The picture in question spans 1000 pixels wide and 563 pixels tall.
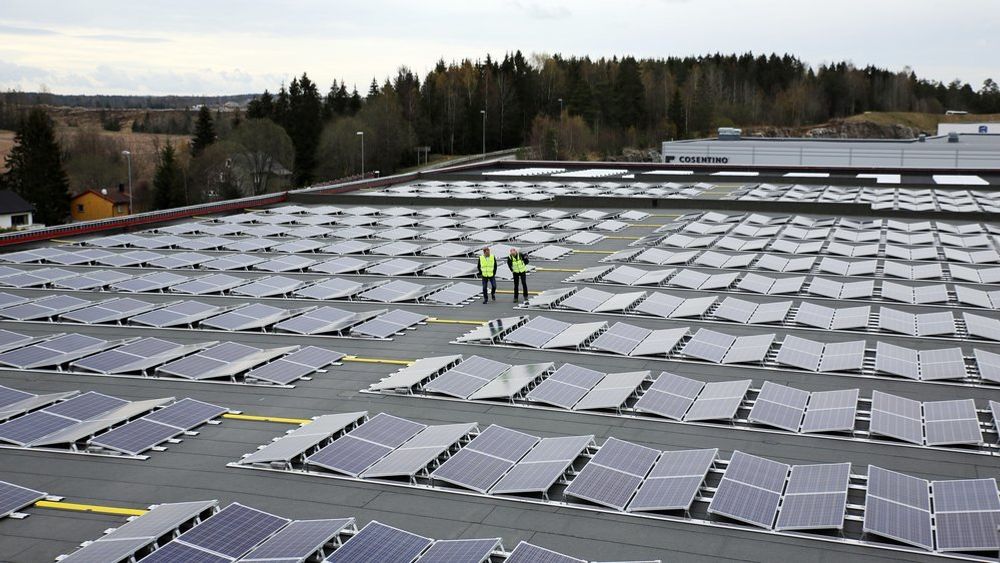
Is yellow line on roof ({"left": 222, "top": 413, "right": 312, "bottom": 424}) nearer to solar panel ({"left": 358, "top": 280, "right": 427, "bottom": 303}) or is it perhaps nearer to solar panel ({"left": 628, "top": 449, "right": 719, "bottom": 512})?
solar panel ({"left": 628, "top": 449, "right": 719, "bottom": 512})

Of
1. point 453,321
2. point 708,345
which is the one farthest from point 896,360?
point 453,321

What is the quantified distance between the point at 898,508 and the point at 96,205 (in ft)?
313

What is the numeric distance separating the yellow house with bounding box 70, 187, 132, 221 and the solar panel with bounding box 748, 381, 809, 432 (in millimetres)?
87850

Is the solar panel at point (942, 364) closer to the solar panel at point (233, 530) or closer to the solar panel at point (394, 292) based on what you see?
the solar panel at point (233, 530)

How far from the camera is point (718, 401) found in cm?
1564

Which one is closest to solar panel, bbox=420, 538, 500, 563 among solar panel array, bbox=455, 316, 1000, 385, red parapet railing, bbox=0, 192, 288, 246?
solar panel array, bbox=455, 316, 1000, 385

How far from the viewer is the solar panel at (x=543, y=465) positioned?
12.2m

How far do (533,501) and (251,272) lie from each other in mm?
20224

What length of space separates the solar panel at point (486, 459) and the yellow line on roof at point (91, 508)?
4.07 meters

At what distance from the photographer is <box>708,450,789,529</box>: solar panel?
1123 cm

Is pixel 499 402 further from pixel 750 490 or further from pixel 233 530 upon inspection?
pixel 233 530

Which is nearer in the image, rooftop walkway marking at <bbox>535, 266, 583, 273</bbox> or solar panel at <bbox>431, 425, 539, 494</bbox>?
solar panel at <bbox>431, 425, 539, 494</bbox>

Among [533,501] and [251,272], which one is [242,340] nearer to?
[251,272]

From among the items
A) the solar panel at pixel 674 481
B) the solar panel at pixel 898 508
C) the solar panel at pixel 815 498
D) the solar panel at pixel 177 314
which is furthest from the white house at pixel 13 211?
the solar panel at pixel 898 508
